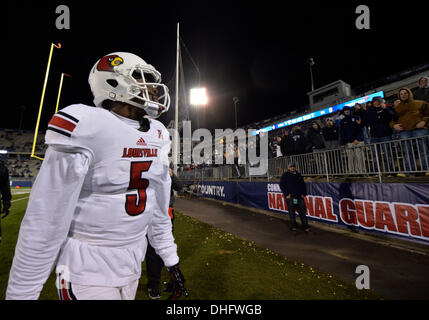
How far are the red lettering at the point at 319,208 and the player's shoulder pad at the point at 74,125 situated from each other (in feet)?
24.0

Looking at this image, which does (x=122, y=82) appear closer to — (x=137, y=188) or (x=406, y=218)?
(x=137, y=188)

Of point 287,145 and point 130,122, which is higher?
point 287,145

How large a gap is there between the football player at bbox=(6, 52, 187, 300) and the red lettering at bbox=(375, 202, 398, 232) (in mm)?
6163

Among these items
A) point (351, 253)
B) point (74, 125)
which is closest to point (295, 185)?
point (351, 253)

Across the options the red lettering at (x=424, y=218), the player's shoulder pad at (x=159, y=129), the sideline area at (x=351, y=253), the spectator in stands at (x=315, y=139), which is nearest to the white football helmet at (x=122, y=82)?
the player's shoulder pad at (x=159, y=129)

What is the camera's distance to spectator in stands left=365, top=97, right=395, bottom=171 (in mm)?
5757

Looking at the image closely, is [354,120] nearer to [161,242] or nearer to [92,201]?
[161,242]

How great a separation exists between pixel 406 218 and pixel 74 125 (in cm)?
663

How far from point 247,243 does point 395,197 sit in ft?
12.6

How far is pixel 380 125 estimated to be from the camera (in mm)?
6227

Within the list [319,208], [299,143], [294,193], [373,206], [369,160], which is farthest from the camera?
[299,143]

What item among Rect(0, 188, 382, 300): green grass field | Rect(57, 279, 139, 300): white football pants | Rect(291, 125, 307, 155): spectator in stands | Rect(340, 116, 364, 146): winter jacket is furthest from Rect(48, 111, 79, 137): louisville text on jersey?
Rect(291, 125, 307, 155): spectator in stands

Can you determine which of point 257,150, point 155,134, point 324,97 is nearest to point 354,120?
point 257,150

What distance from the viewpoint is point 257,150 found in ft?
39.1
